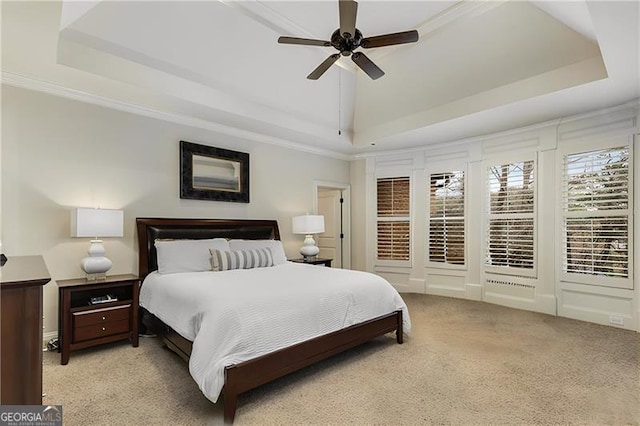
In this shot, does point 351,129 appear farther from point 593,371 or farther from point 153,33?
point 593,371

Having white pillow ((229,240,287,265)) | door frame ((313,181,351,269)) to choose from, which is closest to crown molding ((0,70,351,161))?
door frame ((313,181,351,269))

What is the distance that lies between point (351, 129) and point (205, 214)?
281cm

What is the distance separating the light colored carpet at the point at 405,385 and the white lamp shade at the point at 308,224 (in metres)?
2.11

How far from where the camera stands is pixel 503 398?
2.36 meters

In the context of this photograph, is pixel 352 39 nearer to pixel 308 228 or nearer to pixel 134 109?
pixel 134 109

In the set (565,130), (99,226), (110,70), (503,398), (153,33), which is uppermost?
(153,33)

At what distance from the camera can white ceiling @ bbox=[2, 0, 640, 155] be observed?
2.91m

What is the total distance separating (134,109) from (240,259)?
214 cm

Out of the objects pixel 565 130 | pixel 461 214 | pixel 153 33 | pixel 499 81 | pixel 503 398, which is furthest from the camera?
pixel 461 214

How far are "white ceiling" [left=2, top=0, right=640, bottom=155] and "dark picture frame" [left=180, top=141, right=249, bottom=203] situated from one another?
1.25ft

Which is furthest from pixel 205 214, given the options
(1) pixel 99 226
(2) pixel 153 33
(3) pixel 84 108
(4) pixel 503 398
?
(4) pixel 503 398

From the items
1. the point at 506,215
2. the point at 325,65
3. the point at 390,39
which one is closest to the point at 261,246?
the point at 325,65

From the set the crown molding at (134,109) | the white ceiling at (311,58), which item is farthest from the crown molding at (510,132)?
the crown molding at (134,109)

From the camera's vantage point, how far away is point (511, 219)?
16.1 feet
